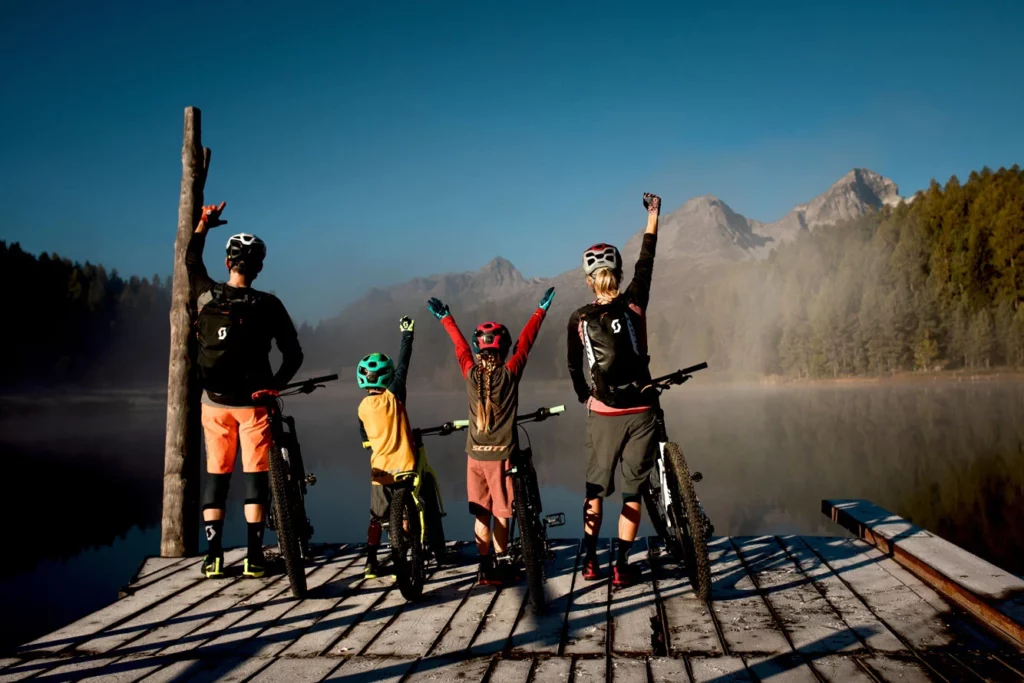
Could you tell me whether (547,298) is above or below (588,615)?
above

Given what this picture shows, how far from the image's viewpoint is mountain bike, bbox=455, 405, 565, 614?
15.5 feet

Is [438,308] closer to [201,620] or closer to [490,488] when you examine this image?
[490,488]

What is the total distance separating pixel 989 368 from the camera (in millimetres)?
81562

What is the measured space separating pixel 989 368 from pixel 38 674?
97.3 m

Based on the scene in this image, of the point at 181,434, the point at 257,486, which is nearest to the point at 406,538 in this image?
the point at 257,486

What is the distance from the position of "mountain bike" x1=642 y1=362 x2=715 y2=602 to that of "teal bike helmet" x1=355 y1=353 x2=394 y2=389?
2.16 metres

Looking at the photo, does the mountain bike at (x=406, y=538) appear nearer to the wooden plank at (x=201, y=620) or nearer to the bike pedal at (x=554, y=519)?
the bike pedal at (x=554, y=519)

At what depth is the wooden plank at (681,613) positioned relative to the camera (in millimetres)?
4078

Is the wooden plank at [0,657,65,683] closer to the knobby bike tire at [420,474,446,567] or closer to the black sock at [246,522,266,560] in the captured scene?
the black sock at [246,522,266,560]

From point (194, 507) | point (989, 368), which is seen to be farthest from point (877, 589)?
point (989, 368)

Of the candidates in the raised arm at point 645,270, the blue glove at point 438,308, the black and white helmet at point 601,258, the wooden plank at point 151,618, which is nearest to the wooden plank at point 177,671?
the wooden plank at point 151,618

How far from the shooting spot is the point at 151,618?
5066 mm

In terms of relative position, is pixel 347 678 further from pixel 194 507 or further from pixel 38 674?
pixel 194 507

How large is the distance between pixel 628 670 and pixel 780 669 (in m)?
0.81
